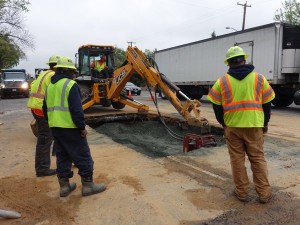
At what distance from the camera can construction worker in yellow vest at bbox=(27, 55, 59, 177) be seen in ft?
18.2

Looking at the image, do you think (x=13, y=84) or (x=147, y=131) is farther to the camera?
(x=13, y=84)

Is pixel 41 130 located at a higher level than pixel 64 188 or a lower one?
higher

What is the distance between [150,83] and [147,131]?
209 centimetres

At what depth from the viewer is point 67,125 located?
4465 mm

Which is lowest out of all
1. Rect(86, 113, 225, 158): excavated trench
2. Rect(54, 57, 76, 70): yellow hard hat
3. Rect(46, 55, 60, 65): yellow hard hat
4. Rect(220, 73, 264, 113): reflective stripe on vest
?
Rect(86, 113, 225, 158): excavated trench

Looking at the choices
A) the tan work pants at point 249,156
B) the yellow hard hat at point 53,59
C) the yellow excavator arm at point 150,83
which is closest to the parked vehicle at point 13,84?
the yellow excavator arm at point 150,83

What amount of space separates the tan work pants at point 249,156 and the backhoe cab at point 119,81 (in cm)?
375

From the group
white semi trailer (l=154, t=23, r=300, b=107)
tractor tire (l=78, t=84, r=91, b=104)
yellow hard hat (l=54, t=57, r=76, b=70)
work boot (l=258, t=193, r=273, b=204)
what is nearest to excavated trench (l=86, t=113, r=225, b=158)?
tractor tire (l=78, t=84, r=91, b=104)

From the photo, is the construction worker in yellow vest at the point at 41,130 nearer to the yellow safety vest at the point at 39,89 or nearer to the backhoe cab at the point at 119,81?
the yellow safety vest at the point at 39,89

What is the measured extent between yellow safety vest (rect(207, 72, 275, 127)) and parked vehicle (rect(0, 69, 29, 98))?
2732 cm

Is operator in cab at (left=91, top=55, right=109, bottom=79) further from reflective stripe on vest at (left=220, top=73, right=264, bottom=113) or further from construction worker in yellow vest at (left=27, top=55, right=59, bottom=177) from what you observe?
reflective stripe on vest at (left=220, top=73, right=264, bottom=113)

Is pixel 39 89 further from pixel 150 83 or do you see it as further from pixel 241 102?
pixel 150 83

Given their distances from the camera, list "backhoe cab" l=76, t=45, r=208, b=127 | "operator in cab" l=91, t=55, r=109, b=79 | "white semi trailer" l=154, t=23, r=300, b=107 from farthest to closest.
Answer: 1. "white semi trailer" l=154, t=23, r=300, b=107
2. "operator in cab" l=91, t=55, r=109, b=79
3. "backhoe cab" l=76, t=45, r=208, b=127

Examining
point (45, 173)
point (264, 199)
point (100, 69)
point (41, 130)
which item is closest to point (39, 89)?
point (41, 130)
